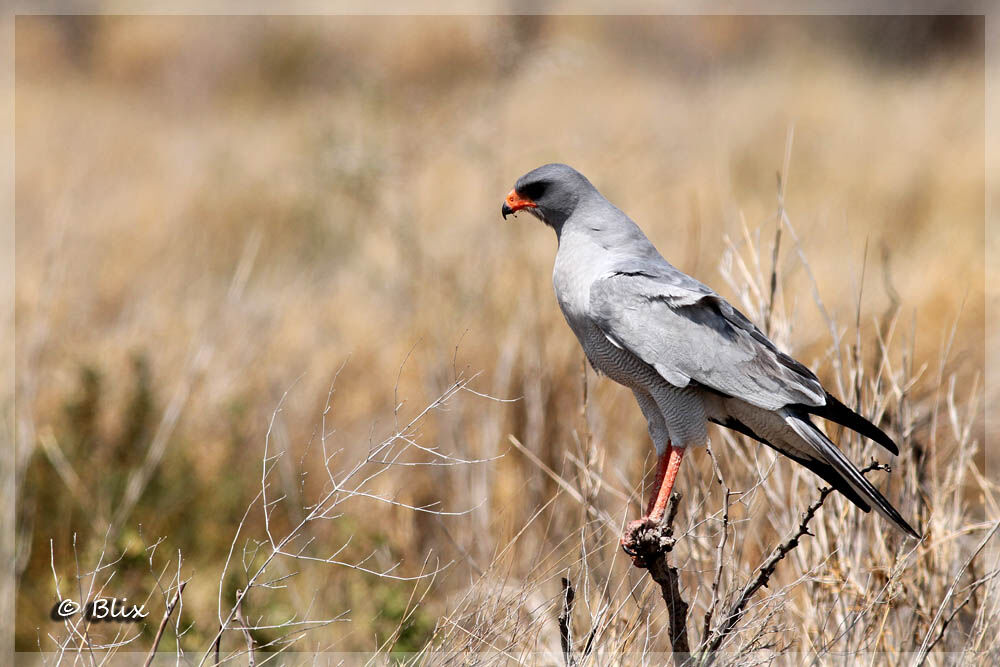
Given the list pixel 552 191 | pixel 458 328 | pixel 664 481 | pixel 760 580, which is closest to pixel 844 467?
pixel 760 580

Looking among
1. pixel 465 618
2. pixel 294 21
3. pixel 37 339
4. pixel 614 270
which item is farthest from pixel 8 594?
pixel 294 21

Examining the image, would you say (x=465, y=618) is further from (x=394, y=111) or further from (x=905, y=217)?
(x=905, y=217)

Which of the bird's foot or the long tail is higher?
the long tail

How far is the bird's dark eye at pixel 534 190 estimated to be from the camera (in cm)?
227

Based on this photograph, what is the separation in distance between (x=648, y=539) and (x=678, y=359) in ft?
1.31

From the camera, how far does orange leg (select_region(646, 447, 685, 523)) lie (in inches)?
80.0

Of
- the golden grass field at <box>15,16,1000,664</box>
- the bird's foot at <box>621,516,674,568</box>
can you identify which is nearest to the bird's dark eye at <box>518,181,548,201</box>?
the golden grass field at <box>15,16,1000,664</box>

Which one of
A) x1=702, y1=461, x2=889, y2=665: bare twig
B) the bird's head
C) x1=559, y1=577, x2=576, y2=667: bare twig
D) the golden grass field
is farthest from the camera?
the golden grass field

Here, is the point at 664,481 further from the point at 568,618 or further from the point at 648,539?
the point at 568,618

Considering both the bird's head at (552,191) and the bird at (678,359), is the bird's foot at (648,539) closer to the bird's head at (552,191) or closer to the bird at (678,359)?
the bird at (678,359)

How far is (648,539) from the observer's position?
6.21 ft

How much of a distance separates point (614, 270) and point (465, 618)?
828 millimetres

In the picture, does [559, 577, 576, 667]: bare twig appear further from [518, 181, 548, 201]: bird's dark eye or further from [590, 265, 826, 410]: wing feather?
[518, 181, 548, 201]: bird's dark eye

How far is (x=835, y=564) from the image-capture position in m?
2.51
